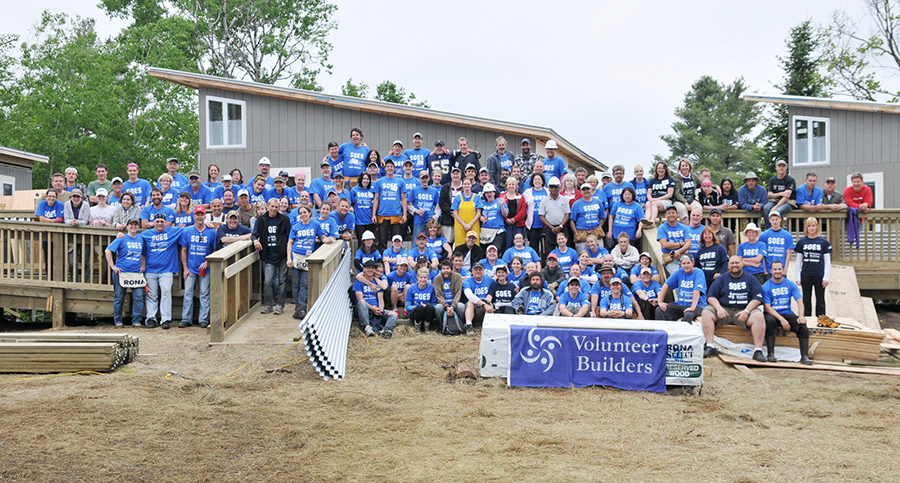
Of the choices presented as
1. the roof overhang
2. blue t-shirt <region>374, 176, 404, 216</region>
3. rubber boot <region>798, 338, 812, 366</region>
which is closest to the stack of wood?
blue t-shirt <region>374, 176, 404, 216</region>

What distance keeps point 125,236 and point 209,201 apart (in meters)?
1.79

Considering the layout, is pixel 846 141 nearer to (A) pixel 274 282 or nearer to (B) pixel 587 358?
(B) pixel 587 358

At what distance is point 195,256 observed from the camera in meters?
10.7

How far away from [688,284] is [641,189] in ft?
9.20

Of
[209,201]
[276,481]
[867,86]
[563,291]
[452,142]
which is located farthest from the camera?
[867,86]

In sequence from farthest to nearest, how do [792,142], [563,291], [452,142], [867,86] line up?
[867,86] → [792,142] → [452,142] → [563,291]

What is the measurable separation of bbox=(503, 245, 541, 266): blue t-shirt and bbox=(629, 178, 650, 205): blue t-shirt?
7.76 feet

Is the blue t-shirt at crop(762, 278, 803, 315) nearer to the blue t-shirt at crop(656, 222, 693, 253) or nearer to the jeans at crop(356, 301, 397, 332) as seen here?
the blue t-shirt at crop(656, 222, 693, 253)

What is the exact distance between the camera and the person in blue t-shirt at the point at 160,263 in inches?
424

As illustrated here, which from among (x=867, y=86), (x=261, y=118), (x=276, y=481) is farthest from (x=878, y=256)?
(x=867, y=86)

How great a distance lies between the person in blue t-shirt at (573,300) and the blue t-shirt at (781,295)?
93.0 inches

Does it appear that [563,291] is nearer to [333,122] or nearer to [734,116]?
[333,122]

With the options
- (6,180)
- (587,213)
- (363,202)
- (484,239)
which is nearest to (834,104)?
(587,213)

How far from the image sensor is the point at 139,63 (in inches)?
1356
